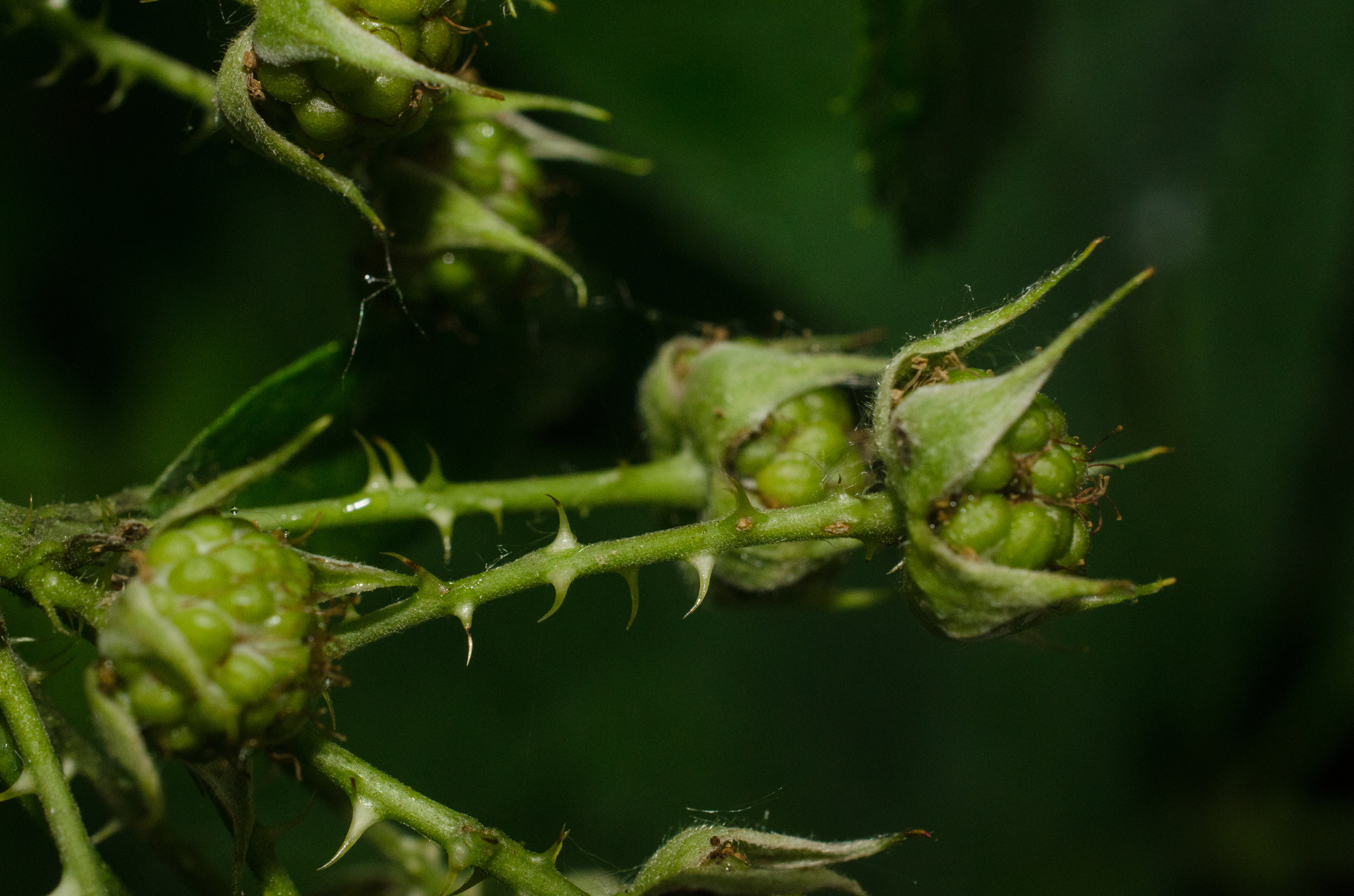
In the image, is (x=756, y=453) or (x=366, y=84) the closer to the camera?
(x=366, y=84)

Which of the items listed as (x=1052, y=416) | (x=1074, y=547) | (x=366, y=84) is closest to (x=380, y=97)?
(x=366, y=84)

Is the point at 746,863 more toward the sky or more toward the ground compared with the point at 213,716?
more toward the ground

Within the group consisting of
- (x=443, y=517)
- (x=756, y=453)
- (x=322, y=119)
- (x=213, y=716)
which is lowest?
(x=213, y=716)

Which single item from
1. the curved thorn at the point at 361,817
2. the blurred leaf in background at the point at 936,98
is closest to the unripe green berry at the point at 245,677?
the curved thorn at the point at 361,817

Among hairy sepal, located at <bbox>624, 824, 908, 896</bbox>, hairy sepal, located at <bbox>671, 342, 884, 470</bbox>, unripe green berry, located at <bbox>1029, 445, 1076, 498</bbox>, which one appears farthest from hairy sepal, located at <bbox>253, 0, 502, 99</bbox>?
hairy sepal, located at <bbox>624, 824, 908, 896</bbox>

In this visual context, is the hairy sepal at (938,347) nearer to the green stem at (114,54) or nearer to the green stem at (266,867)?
the green stem at (266,867)

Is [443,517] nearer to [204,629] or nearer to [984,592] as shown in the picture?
[204,629]
